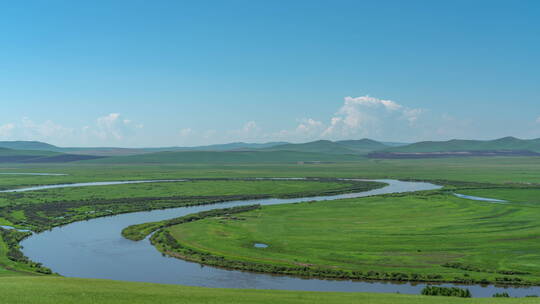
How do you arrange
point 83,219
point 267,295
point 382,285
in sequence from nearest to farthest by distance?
1. point 267,295
2. point 382,285
3. point 83,219

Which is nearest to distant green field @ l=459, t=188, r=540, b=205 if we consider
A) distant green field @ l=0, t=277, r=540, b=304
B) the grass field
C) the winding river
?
the grass field

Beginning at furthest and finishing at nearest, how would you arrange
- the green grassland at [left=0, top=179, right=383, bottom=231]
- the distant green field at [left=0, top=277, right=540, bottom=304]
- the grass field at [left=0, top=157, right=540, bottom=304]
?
the green grassland at [left=0, top=179, right=383, bottom=231]
the grass field at [left=0, top=157, right=540, bottom=304]
the distant green field at [left=0, top=277, right=540, bottom=304]

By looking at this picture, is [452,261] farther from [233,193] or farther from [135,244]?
[233,193]

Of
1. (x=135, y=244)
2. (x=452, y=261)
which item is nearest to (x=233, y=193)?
(x=135, y=244)

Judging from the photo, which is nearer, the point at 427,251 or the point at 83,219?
the point at 427,251

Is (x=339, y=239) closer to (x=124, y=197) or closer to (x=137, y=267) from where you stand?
(x=137, y=267)

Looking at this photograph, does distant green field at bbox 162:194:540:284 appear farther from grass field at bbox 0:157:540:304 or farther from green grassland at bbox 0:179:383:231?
green grassland at bbox 0:179:383:231

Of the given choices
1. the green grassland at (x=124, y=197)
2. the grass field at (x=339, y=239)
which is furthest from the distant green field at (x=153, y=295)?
the green grassland at (x=124, y=197)
